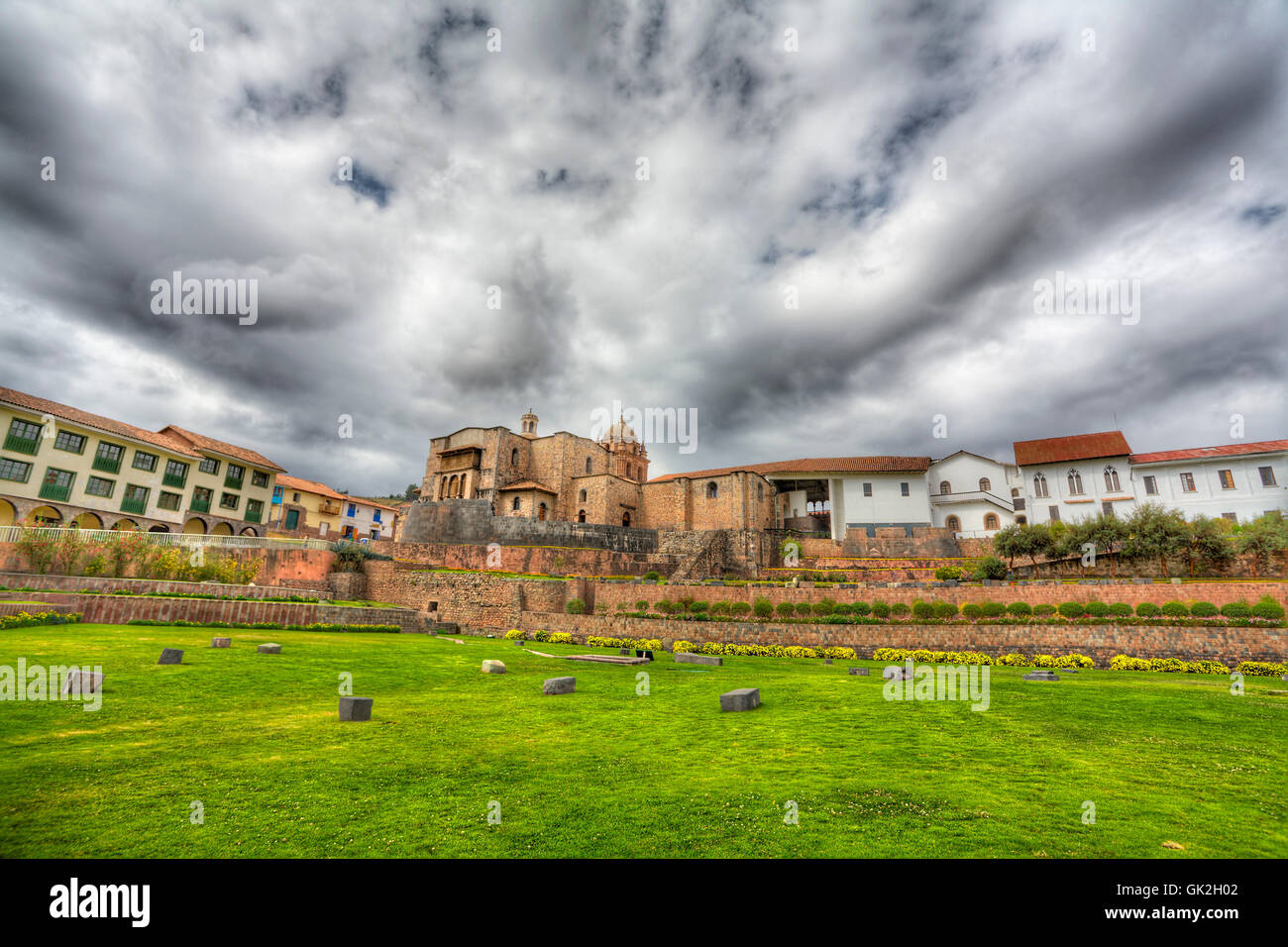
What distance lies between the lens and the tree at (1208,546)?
1102 inches

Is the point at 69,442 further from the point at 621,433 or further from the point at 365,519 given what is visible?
the point at 621,433

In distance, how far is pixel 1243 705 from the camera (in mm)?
10039

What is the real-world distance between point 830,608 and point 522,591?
1588cm

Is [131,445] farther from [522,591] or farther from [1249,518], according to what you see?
[1249,518]

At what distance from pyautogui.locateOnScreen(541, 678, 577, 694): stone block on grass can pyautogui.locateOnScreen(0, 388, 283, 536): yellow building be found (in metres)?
37.8

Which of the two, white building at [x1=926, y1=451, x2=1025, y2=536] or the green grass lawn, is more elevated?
white building at [x1=926, y1=451, x2=1025, y2=536]

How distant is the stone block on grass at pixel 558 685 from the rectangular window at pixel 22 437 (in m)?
38.6

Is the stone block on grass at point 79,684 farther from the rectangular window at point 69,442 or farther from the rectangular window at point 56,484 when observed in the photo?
the rectangular window at point 69,442

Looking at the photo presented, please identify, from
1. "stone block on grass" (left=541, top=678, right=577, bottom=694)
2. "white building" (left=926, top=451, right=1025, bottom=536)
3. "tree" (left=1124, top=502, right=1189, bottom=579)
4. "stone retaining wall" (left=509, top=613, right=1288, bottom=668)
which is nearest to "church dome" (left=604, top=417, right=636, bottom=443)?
"white building" (left=926, top=451, right=1025, bottom=536)

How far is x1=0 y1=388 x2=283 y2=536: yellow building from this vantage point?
3062cm

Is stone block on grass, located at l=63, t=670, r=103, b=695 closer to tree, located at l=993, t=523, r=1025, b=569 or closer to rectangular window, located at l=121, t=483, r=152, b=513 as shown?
rectangular window, located at l=121, t=483, r=152, b=513

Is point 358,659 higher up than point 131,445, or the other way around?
point 131,445

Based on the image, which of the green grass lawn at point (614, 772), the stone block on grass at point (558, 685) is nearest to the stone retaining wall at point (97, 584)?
the green grass lawn at point (614, 772)
